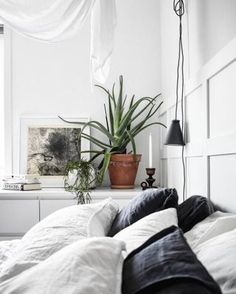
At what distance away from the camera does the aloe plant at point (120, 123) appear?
2.63 m

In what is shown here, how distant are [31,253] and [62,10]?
4.76 ft

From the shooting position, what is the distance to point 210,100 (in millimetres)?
1561

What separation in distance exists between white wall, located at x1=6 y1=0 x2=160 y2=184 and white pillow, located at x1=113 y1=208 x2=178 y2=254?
1.78 meters

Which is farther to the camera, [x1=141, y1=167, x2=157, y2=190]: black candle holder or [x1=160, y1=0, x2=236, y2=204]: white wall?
[x1=141, y1=167, x2=157, y2=190]: black candle holder

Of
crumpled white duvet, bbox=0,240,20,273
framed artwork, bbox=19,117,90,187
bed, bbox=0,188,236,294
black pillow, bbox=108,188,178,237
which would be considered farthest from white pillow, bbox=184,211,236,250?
framed artwork, bbox=19,117,90,187

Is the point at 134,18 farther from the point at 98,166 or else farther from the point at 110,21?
the point at 98,166

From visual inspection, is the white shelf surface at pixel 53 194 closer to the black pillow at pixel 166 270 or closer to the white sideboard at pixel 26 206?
the white sideboard at pixel 26 206

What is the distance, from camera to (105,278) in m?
0.63

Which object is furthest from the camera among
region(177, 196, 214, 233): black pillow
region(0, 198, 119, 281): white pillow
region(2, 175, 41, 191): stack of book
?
region(2, 175, 41, 191): stack of book

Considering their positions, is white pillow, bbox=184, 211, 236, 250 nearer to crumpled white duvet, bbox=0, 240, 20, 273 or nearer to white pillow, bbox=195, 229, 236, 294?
white pillow, bbox=195, 229, 236, 294

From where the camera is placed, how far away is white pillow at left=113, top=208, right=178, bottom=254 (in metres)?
1.00

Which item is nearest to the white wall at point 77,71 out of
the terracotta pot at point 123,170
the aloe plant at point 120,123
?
the aloe plant at point 120,123

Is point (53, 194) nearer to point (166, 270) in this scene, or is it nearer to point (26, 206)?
point (26, 206)

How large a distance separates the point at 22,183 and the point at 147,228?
1.64m
